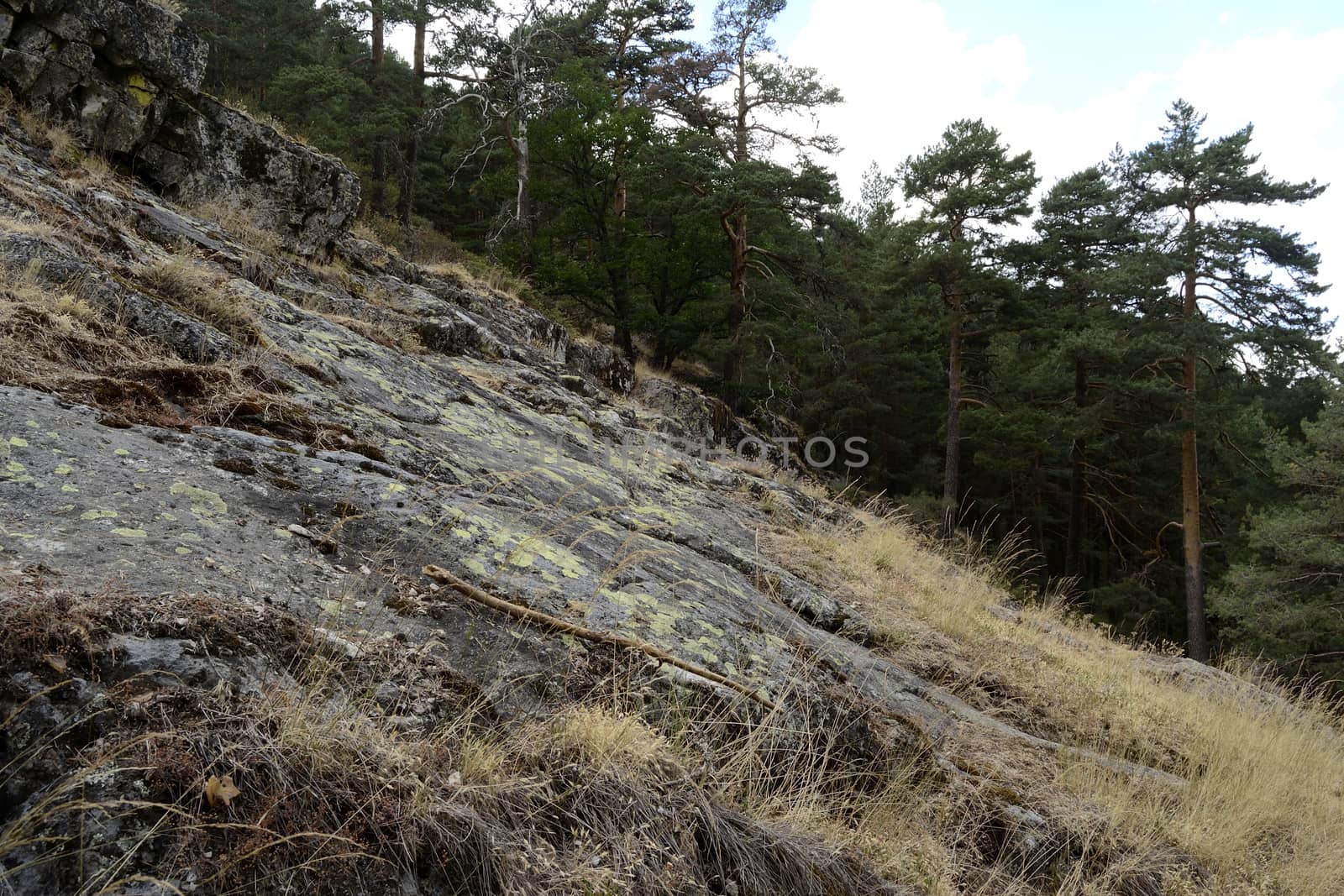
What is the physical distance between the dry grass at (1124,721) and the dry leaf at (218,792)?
303cm

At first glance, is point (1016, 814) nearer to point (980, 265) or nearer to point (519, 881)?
point (519, 881)

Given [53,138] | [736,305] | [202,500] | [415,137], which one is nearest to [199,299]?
[202,500]

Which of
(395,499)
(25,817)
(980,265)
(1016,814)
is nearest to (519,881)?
(25,817)

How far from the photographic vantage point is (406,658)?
215 centimetres

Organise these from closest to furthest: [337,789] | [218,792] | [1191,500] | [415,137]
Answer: [218,792] → [337,789] → [1191,500] → [415,137]

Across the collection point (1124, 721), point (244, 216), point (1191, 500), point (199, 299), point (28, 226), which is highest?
point (1191, 500)

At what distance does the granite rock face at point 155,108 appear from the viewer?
6305 mm

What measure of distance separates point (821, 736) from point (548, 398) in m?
5.12

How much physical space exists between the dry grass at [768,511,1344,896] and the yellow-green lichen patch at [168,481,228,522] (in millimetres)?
3506

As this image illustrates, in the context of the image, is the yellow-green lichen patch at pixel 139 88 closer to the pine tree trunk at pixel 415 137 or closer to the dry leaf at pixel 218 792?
the dry leaf at pixel 218 792

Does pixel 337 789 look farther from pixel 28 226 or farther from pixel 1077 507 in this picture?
pixel 1077 507

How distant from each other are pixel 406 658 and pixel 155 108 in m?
7.43

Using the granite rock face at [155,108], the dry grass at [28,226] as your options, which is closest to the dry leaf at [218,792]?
the dry grass at [28,226]

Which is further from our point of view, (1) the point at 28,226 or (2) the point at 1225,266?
(2) the point at 1225,266
